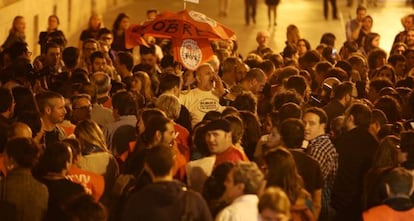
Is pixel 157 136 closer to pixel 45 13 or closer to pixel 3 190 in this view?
pixel 3 190

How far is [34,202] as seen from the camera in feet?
32.4

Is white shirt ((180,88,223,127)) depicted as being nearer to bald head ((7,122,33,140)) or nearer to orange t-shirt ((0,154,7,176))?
bald head ((7,122,33,140))

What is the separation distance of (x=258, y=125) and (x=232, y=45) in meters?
8.04

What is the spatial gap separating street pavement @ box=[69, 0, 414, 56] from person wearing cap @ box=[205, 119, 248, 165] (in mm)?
16332

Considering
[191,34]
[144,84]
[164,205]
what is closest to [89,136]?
[164,205]

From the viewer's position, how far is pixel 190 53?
1666 centimetres

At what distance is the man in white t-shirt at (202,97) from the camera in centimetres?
1425

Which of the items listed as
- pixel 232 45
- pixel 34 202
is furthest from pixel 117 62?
pixel 34 202

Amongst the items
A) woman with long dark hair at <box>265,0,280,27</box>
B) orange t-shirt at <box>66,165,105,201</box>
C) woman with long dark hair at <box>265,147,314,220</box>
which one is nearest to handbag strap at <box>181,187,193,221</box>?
woman with long dark hair at <box>265,147,314,220</box>

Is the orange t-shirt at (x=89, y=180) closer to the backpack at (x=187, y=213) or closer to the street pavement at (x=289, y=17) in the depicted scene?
the backpack at (x=187, y=213)

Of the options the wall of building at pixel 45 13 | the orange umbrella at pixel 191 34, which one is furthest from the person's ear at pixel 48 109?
the wall of building at pixel 45 13

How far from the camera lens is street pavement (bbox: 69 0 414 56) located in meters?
29.5

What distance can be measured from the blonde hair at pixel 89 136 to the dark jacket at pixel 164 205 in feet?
6.43

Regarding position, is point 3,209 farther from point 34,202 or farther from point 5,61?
point 5,61
